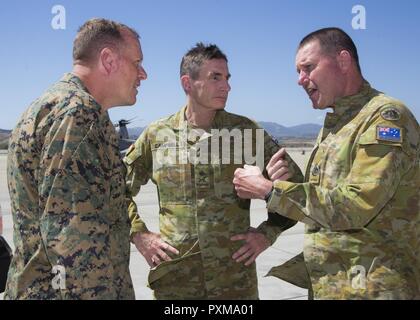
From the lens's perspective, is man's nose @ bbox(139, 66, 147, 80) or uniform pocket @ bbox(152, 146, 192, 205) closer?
man's nose @ bbox(139, 66, 147, 80)

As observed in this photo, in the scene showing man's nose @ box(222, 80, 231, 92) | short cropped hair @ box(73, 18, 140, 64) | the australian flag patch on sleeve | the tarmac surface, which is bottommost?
the tarmac surface

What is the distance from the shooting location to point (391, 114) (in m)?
2.07

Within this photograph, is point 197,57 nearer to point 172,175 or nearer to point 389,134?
point 172,175

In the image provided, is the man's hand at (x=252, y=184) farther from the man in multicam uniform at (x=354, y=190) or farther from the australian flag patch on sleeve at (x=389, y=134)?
the australian flag patch on sleeve at (x=389, y=134)

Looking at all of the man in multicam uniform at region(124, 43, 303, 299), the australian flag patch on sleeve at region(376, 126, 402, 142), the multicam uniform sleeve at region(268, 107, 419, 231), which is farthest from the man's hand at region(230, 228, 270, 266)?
the australian flag patch on sleeve at region(376, 126, 402, 142)

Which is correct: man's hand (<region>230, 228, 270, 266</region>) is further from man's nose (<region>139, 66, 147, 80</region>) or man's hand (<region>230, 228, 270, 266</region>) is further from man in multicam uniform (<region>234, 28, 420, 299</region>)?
man's nose (<region>139, 66, 147, 80</region>)

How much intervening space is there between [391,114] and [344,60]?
0.46 m

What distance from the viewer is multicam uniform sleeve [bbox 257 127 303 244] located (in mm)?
2879

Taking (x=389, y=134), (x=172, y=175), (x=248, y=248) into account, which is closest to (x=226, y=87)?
(x=172, y=175)

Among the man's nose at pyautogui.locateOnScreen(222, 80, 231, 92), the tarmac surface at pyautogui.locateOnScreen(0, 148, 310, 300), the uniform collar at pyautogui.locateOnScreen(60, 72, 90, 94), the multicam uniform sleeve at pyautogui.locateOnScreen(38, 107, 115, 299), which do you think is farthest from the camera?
the tarmac surface at pyautogui.locateOnScreen(0, 148, 310, 300)

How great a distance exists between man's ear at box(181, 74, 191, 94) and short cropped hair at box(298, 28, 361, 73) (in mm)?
1091

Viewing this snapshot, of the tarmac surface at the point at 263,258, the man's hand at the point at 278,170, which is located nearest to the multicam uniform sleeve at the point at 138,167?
the man's hand at the point at 278,170

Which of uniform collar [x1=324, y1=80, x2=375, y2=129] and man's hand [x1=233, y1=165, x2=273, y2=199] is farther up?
uniform collar [x1=324, y1=80, x2=375, y2=129]

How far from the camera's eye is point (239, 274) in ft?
9.48
